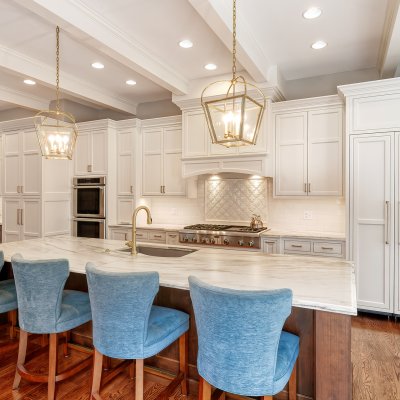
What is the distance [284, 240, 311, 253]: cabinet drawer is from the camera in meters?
3.75

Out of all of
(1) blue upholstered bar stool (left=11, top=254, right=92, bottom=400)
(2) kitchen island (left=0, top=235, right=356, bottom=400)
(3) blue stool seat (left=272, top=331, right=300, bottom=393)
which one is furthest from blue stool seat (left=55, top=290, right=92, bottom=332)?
(3) blue stool seat (left=272, top=331, right=300, bottom=393)

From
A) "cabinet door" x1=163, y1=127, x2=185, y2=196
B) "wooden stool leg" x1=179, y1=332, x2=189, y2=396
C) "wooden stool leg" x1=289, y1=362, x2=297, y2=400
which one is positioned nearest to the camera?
"wooden stool leg" x1=289, y1=362, x2=297, y2=400

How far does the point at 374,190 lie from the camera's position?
136 inches

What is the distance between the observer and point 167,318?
1906 mm

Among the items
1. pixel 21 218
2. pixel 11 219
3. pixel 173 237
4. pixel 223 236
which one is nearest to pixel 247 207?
pixel 223 236

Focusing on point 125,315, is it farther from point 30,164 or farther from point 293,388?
point 30,164

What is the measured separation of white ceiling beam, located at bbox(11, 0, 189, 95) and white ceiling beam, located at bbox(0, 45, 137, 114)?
45.5 inches

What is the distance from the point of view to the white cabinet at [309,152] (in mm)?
3811

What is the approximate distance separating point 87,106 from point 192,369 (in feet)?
16.1

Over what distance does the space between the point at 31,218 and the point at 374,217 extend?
495 centimetres

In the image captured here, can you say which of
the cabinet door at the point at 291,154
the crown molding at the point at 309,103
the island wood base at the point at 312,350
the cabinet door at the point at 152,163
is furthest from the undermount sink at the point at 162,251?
the crown molding at the point at 309,103

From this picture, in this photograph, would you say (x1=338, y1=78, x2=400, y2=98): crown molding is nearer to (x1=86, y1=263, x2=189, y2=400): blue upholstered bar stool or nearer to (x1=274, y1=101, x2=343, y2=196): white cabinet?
(x1=274, y1=101, x2=343, y2=196): white cabinet

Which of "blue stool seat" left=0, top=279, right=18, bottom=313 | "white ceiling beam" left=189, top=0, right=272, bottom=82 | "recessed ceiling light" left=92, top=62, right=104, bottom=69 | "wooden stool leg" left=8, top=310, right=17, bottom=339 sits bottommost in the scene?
"wooden stool leg" left=8, top=310, right=17, bottom=339

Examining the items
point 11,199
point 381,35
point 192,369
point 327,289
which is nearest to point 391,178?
point 381,35
